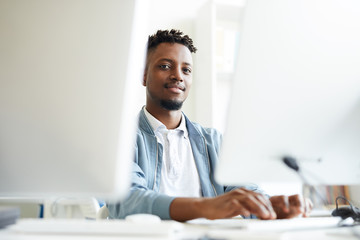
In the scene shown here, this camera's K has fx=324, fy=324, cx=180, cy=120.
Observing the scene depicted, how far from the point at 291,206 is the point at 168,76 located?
2.85 feet

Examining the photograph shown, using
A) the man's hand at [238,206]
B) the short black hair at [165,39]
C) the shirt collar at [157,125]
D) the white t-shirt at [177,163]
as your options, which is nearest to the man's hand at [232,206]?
the man's hand at [238,206]

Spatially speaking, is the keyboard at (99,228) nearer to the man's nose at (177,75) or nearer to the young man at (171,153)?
the young man at (171,153)

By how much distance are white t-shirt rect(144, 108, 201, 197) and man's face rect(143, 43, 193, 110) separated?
0.10m

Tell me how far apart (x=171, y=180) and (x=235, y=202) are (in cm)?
63

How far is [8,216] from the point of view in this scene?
57cm

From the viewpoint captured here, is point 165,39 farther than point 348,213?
Yes

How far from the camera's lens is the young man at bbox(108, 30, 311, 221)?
2.70 feet

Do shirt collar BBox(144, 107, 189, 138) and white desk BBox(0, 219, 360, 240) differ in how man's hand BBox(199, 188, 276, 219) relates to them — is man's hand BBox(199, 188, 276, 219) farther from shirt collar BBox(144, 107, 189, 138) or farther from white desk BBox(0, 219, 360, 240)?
shirt collar BBox(144, 107, 189, 138)

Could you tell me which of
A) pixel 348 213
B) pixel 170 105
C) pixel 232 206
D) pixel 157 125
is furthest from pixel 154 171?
pixel 348 213

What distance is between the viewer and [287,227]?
629 mm

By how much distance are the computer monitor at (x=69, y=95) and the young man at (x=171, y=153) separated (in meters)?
0.35

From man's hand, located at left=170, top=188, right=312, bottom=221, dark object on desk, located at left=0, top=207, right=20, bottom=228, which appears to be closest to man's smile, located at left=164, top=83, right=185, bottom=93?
man's hand, located at left=170, top=188, right=312, bottom=221

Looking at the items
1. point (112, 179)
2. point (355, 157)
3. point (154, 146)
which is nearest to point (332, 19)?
point (355, 157)

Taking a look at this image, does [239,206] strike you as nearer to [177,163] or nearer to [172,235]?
[172,235]
